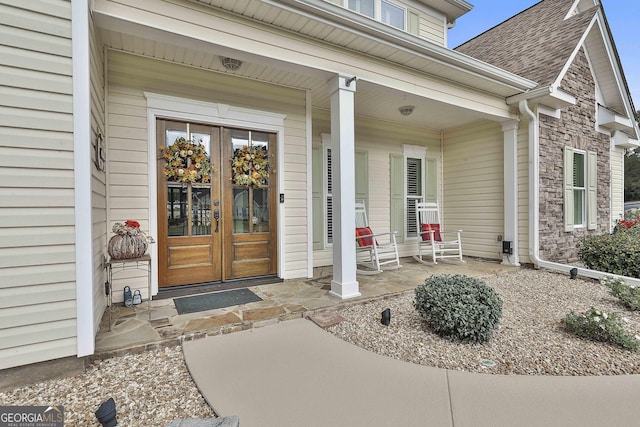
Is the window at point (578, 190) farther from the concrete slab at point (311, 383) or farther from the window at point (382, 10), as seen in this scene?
the concrete slab at point (311, 383)

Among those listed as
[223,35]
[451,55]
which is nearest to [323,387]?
[223,35]

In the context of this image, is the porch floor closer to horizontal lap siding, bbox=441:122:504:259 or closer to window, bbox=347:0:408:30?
horizontal lap siding, bbox=441:122:504:259

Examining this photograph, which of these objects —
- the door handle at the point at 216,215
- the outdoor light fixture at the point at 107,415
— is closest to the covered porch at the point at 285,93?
the door handle at the point at 216,215

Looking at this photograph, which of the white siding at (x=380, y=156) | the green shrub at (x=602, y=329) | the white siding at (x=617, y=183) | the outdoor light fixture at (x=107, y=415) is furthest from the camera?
the white siding at (x=617, y=183)

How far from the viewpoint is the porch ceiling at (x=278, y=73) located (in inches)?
105

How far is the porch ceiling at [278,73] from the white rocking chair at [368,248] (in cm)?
166

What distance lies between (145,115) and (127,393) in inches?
107

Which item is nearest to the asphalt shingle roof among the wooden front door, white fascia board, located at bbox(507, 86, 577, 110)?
white fascia board, located at bbox(507, 86, 577, 110)

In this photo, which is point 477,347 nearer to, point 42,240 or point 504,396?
point 504,396

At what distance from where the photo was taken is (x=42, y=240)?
182cm

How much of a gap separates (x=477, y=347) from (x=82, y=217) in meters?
2.95

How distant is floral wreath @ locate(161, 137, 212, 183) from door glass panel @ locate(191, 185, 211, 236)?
0.14m

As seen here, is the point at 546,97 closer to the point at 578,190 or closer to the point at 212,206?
the point at 578,190

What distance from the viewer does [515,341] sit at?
2279mm
